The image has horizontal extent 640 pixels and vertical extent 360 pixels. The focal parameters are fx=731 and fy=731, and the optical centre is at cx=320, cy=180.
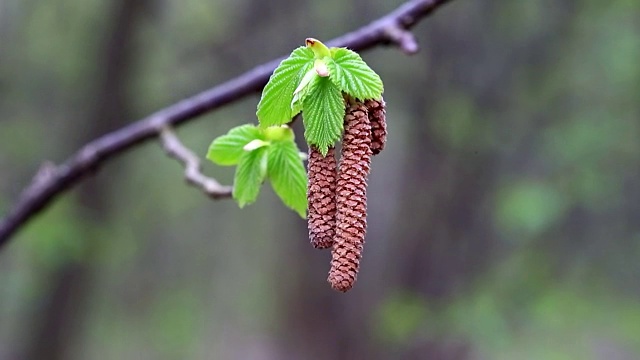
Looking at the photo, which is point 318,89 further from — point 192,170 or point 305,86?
point 192,170

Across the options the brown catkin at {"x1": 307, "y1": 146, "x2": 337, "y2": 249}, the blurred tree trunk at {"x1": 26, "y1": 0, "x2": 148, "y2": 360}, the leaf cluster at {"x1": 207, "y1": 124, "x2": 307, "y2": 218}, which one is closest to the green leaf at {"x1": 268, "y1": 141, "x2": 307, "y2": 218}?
the leaf cluster at {"x1": 207, "y1": 124, "x2": 307, "y2": 218}

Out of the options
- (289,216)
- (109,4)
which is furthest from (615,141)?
(109,4)

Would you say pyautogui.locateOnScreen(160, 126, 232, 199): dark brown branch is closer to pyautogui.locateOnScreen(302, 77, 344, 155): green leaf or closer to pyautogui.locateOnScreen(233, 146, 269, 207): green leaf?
pyautogui.locateOnScreen(233, 146, 269, 207): green leaf

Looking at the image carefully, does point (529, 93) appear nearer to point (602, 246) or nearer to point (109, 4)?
point (602, 246)

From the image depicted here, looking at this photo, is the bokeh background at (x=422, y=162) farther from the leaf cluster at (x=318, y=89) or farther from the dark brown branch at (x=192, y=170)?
the leaf cluster at (x=318, y=89)

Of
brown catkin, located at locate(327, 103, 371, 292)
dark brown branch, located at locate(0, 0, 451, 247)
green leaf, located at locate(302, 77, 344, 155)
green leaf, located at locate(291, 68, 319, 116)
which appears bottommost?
brown catkin, located at locate(327, 103, 371, 292)

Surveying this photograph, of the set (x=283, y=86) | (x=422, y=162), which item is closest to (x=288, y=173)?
(x=283, y=86)

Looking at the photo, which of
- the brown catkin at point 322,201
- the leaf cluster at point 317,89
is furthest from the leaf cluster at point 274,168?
the brown catkin at point 322,201
